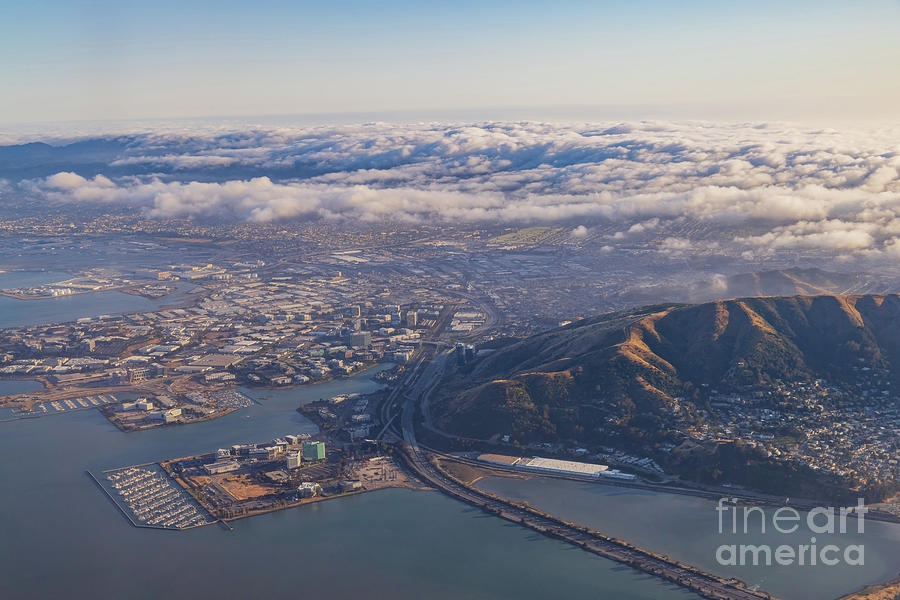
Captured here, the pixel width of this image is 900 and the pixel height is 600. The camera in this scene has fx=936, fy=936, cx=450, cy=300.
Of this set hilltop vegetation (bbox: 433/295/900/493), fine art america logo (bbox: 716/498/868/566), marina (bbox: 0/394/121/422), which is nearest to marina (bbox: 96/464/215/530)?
marina (bbox: 0/394/121/422)

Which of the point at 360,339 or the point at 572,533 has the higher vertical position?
the point at 572,533

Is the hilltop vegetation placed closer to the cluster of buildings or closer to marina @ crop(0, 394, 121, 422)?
the cluster of buildings

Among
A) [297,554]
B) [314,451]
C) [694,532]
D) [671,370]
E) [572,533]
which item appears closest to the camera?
[297,554]

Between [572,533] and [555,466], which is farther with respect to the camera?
[555,466]

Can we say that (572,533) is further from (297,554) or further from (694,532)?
(297,554)

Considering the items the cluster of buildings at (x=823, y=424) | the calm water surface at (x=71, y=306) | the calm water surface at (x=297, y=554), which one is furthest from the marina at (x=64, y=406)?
the cluster of buildings at (x=823, y=424)

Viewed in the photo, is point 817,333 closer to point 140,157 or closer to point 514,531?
point 514,531

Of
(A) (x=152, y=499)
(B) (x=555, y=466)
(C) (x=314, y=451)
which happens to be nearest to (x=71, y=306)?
(C) (x=314, y=451)

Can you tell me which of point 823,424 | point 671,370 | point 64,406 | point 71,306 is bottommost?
point 71,306

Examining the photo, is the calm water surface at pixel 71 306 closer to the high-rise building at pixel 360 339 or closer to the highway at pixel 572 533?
the high-rise building at pixel 360 339
